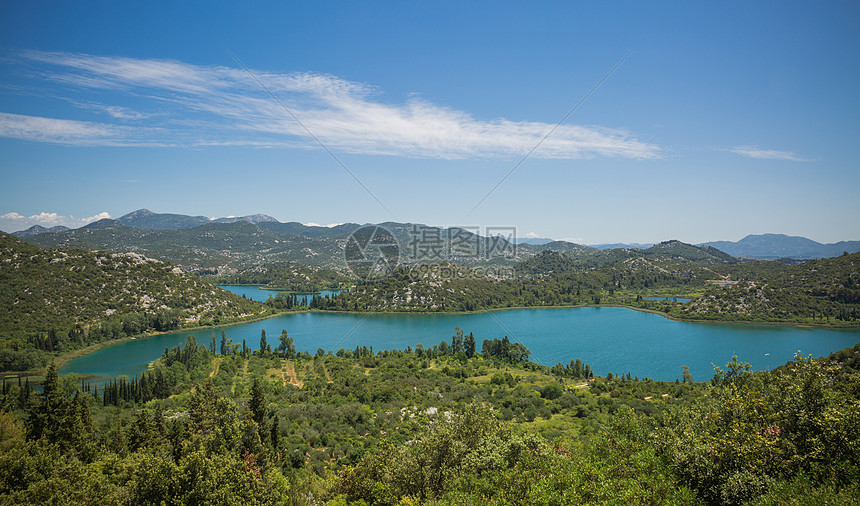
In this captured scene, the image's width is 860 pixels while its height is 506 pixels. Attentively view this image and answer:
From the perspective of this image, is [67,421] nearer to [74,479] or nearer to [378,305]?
[74,479]

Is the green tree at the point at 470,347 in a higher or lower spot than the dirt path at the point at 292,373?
higher

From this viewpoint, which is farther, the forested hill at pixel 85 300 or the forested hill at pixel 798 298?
the forested hill at pixel 798 298

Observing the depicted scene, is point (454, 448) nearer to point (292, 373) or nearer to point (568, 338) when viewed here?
point (292, 373)

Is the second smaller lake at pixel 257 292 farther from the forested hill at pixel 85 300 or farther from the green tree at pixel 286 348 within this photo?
the green tree at pixel 286 348

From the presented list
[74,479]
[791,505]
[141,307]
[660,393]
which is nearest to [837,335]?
[660,393]

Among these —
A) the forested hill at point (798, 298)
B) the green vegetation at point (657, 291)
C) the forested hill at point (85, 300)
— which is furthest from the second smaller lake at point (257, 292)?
the forested hill at point (798, 298)

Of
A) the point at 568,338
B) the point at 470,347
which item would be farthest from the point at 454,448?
the point at 568,338
